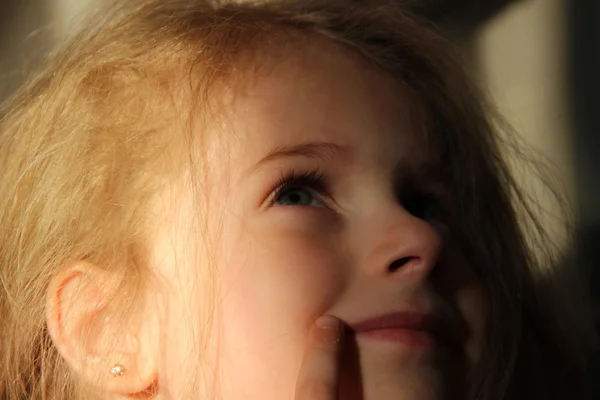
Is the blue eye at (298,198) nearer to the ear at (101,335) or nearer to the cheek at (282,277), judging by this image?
the cheek at (282,277)

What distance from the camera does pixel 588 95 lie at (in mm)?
984

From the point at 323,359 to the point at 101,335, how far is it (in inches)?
7.9

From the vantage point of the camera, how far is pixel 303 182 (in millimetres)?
682

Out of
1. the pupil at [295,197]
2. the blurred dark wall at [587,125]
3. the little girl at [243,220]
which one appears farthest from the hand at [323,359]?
→ the blurred dark wall at [587,125]

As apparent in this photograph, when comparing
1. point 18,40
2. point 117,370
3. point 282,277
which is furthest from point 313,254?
point 18,40

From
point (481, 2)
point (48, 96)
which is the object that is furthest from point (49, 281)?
point (481, 2)

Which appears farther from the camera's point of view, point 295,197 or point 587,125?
point 587,125

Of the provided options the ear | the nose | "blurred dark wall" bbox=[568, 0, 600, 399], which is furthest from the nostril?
"blurred dark wall" bbox=[568, 0, 600, 399]

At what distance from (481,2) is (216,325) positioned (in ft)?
1.82

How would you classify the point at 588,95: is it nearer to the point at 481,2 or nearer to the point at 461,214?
the point at 481,2

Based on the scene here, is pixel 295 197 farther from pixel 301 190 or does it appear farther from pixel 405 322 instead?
pixel 405 322

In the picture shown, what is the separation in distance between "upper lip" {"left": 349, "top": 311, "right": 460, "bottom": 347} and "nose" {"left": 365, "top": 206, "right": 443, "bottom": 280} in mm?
29

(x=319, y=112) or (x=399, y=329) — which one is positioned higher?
(x=319, y=112)

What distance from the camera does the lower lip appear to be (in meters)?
0.63
